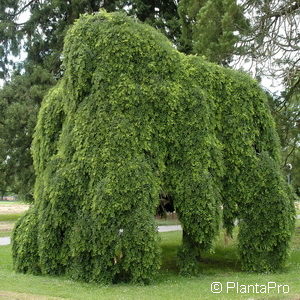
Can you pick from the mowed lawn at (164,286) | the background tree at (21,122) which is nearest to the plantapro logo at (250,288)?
the mowed lawn at (164,286)

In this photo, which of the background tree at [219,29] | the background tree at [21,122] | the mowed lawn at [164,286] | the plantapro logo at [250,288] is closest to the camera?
the mowed lawn at [164,286]

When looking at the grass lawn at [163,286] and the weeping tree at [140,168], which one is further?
the weeping tree at [140,168]

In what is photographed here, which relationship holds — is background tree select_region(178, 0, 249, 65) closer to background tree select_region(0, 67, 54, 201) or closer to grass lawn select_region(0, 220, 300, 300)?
grass lawn select_region(0, 220, 300, 300)

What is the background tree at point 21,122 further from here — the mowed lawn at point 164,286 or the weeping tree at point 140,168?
the weeping tree at point 140,168

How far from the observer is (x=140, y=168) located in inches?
372

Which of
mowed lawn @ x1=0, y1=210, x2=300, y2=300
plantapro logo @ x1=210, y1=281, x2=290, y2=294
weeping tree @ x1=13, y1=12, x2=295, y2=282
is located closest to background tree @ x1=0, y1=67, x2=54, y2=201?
mowed lawn @ x1=0, y1=210, x2=300, y2=300

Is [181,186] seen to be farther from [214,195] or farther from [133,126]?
[133,126]

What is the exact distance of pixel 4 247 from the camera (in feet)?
55.8

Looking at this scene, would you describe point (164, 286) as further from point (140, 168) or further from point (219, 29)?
point (219, 29)

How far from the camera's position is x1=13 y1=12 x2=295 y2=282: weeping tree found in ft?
30.2

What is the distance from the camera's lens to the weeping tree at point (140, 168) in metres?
9.20

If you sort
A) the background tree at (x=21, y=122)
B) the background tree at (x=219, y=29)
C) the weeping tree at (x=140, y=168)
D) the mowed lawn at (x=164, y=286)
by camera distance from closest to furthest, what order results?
the mowed lawn at (x=164, y=286)
the weeping tree at (x=140, y=168)
the background tree at (x=219, y=29)
the background tree at (x=21, y=122)

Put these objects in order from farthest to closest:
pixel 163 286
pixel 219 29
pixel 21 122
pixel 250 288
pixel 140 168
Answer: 1. pixel 21 122
2. pixel 219 29
3. pixel 140 168
4. pixel 163 286
5. pixel 250 288

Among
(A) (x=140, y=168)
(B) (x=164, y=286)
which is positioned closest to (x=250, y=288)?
(B) (x=164, y=286)
